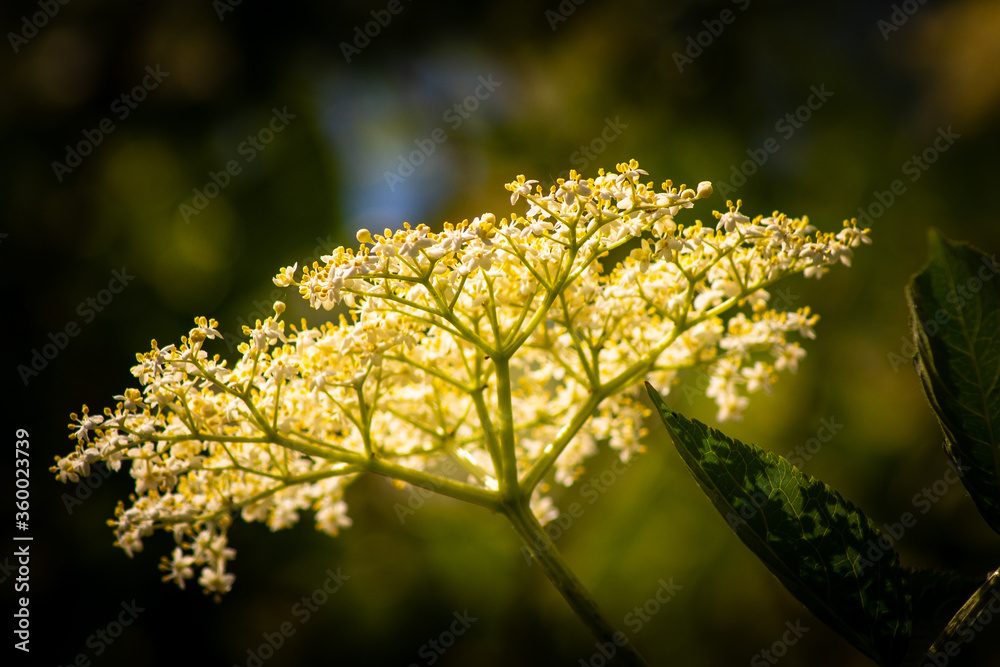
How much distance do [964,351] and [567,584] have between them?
48cm

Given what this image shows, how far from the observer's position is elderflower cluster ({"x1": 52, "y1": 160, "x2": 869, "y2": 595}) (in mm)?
871

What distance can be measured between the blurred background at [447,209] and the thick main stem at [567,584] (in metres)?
1.09

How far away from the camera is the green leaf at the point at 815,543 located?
2.14ft

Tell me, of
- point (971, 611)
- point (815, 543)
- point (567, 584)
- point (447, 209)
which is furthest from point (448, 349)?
point (447, 209)

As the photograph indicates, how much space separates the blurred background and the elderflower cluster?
2.85 ft

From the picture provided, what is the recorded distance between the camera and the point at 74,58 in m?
2.35

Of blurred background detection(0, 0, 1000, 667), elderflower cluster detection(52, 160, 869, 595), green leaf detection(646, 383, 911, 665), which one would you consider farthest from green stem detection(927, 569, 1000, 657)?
blurred background detection(0, 0, 1000, 667)

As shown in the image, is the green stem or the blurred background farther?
the blurred background

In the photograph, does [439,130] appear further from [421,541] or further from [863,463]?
[863,463]

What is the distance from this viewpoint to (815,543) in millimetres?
664

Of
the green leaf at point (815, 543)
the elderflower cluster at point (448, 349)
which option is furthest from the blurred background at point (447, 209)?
the green leaf at point (815, 543)

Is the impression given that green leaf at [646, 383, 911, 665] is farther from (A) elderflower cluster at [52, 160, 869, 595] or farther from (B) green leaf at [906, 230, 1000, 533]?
A: (A) elderflower cluster at [52, 160, 869, 595]

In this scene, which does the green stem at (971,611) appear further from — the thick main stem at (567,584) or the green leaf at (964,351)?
the thick main stem at (567,584)

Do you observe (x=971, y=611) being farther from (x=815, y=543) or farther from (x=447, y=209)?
(x=447, y=209)
